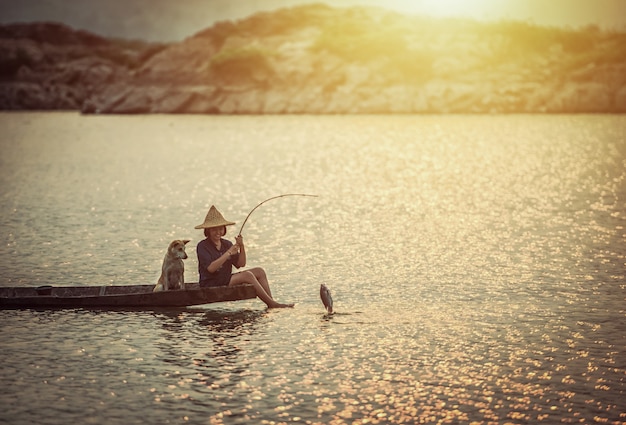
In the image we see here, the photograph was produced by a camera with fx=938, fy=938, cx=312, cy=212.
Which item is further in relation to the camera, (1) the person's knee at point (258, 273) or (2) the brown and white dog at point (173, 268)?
(1) the person's knee at point (258, 273)

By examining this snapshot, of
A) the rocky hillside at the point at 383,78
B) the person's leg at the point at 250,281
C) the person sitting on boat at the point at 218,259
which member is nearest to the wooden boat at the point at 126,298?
the person's leg at the point at 250,281

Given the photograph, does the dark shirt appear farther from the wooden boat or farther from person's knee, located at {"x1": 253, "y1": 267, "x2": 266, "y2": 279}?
person's knee, located at {"x1": 253, "y1": 267, "x2": 266, "y2": 279}

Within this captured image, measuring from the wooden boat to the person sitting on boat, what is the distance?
11.3 inches

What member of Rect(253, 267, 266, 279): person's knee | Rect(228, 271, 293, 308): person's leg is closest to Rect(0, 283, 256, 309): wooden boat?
Rect(228, 271, 293, 308): person's leg

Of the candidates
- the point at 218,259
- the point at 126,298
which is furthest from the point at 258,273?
the point at 126,298

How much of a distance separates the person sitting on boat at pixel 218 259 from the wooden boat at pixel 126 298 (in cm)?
29

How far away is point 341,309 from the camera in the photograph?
1933 cm

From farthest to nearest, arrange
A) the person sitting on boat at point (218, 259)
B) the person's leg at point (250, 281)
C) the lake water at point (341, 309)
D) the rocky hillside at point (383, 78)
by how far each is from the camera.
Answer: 1. the rocky hillside at point (383, 78)
2. the person's leg at point (250, 281)
3. the person sitting on boat at point (218, 259)
4. the lake water at point (341, 309)

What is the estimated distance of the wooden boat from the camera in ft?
60.8

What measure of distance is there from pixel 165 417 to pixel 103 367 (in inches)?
109

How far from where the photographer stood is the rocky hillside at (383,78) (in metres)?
144

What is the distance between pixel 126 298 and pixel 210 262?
1.85 m

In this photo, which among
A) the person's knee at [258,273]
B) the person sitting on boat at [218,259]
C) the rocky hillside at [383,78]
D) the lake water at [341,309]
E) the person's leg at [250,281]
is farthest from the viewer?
the rocky hillside at [383,78]

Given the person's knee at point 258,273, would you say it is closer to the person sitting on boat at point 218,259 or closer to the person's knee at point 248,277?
the person sitting on boat at point 218,259
